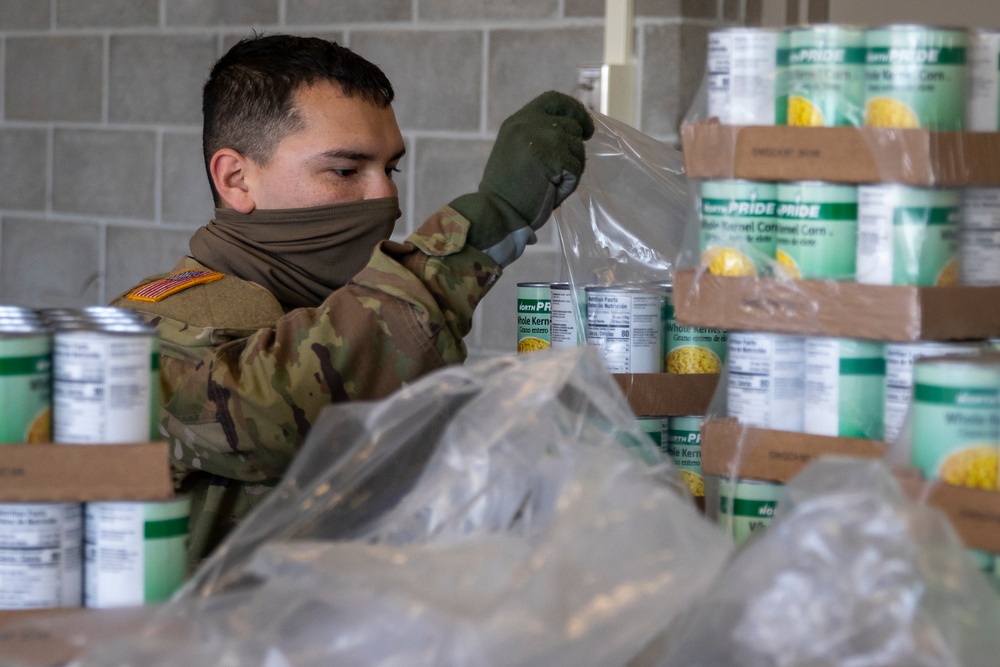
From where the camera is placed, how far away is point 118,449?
3.29ft

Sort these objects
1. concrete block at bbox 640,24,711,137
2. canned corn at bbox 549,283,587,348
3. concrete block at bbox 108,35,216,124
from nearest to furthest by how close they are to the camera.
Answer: canned corn at bbox 549,283,587,348 → concrete block at bbox 640,24,711,137 → concrete block at bbox 108,35,216,124

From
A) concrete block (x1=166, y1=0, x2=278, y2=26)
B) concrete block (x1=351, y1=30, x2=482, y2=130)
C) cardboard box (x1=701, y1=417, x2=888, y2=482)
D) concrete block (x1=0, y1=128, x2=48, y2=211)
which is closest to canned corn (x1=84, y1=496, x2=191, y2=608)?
cardboard box (x1=701, y1=417, x2=888, y2=482)

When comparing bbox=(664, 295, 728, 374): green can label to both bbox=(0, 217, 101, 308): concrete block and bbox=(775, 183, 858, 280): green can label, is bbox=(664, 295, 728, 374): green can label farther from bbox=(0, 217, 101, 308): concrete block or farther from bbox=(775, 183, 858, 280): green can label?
bbox=(0, 217, 101, 308): concrete block

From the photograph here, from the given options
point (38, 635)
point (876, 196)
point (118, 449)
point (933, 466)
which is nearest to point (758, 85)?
point (876, 196)

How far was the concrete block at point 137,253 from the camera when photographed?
3.52m

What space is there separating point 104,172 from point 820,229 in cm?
293

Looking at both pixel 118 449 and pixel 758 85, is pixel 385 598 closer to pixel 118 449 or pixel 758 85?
pixel 118 449

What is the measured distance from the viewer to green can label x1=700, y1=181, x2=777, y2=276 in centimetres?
120

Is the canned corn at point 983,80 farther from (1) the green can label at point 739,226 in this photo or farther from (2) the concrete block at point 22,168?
(2) the concrete block at point 22,168

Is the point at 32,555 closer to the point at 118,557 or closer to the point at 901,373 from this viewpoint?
the point at 118,557

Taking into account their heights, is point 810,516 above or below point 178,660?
above

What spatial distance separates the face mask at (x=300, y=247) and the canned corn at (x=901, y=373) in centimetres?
85

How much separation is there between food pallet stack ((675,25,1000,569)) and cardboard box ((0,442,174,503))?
0.56m

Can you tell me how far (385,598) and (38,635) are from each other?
0.91 feet
